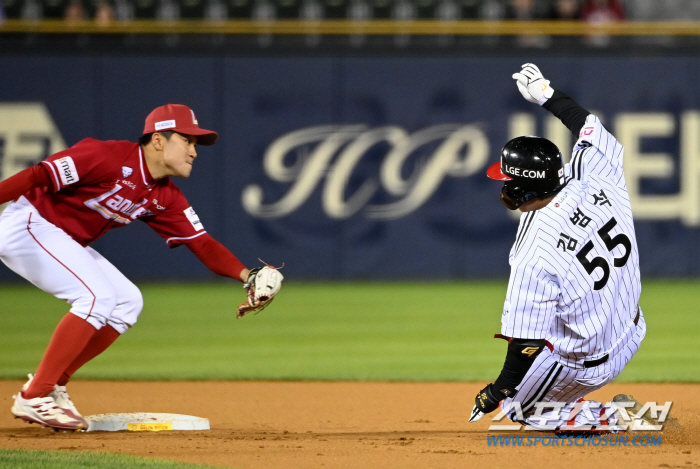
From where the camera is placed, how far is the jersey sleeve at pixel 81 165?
170 inches

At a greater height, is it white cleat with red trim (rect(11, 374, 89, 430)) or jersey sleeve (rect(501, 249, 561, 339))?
jersey sleeve (rect(501, 249, 561, 339))

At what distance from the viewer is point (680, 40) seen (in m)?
12.2

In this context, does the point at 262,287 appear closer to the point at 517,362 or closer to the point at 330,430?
the point at 330,430

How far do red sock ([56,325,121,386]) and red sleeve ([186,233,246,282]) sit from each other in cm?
58

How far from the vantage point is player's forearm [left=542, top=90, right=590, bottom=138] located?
4.56 m

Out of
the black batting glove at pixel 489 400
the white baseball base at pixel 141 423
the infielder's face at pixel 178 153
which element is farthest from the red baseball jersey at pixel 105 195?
the black batting glove at pixel 489 400

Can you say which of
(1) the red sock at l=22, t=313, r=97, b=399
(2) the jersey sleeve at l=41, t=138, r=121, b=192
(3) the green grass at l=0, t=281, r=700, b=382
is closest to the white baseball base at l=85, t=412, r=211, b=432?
(1) the red sock at l=22, t=313, r=97, b=399

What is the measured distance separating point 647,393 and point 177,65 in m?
7.90

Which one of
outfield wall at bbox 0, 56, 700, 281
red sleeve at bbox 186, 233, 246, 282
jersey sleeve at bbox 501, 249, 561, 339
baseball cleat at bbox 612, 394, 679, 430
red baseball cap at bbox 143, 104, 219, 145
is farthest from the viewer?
outfield wall at bbox 0, 56, 700, 281

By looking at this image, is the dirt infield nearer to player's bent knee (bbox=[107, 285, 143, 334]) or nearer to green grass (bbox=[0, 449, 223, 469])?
green grass (bbox=[0, 449, 223, 469])

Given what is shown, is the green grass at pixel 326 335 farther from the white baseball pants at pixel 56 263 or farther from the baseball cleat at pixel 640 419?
the white baseball pants at pixel 56 263

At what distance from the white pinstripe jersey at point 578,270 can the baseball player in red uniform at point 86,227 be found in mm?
1230

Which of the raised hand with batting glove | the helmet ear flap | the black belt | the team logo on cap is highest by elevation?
the raised hand with batting glove

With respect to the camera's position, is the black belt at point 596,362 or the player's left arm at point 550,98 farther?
the player's left arm at point 550,98
